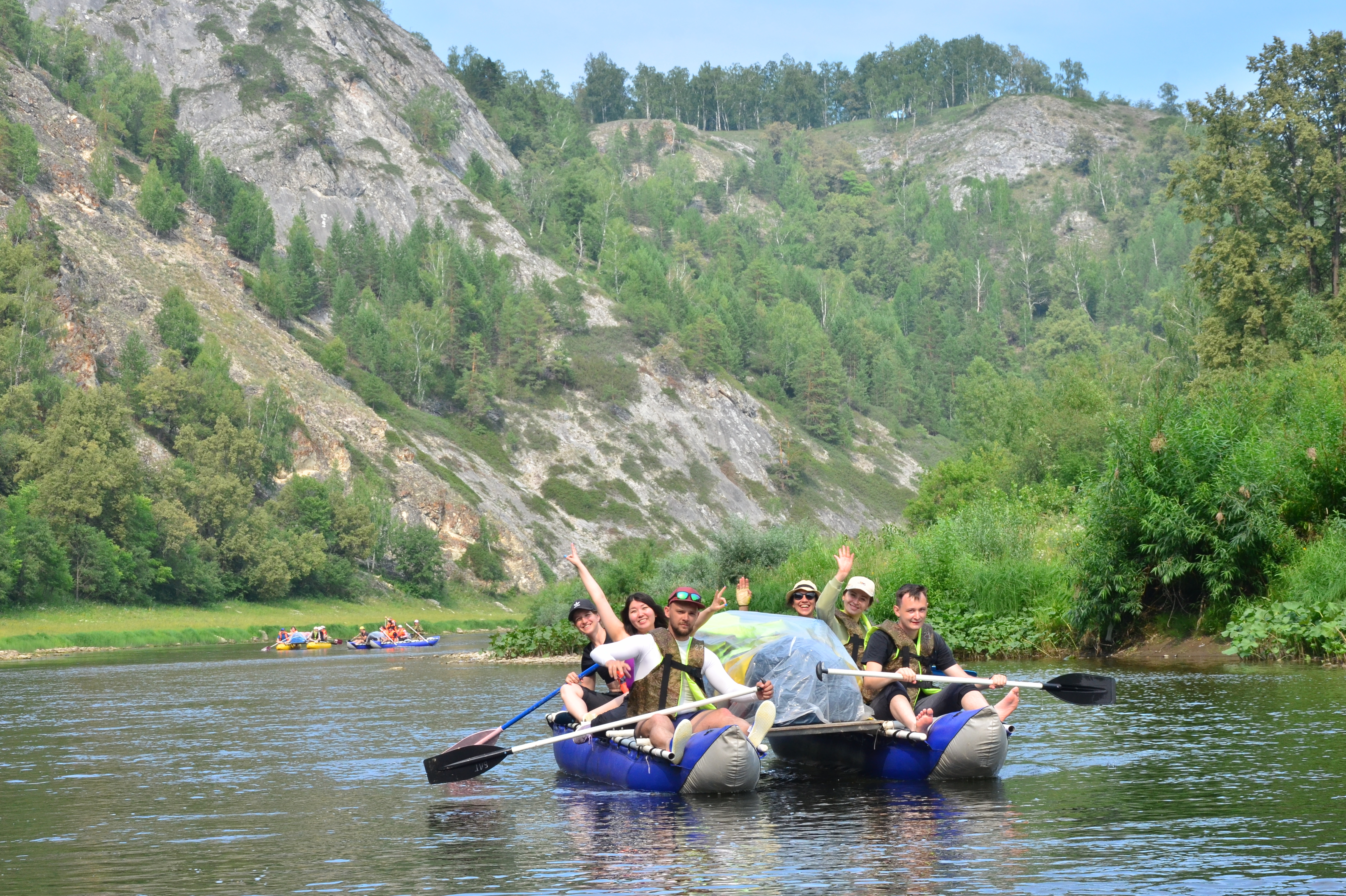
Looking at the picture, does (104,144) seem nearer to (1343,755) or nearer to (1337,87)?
Result: (1337,87)

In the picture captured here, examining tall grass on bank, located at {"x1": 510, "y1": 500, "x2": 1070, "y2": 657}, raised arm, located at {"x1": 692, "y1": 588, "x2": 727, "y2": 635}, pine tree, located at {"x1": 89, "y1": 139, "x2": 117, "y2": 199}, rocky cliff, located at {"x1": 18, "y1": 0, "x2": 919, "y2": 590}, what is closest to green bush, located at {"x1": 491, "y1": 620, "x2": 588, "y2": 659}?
tall grass on bank, located at {"x1": 510, "y1": 500, "x2": 1070, "y2": 657}

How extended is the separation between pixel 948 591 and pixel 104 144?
113m

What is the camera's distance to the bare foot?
13.7 metres

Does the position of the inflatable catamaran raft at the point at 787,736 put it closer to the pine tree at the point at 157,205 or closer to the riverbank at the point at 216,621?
the riverbank at the point at 216,621

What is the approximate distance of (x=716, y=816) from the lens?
13414mm

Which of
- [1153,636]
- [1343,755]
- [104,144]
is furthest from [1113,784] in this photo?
[104,144]

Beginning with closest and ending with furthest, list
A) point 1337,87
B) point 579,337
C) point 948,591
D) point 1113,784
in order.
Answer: point 1113,784 < point 948,591 < point 1337,87 < point 579,337

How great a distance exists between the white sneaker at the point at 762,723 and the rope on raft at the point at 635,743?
946 millimetres

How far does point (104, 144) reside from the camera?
122 m

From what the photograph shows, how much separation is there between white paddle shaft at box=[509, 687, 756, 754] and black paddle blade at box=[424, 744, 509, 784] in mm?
434

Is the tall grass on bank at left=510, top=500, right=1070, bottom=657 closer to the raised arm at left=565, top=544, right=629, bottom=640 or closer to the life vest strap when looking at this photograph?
the raised arm at left=565, top=544, right=629, bottom=640

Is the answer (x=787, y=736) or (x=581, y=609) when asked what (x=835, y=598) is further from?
(x=581, y=609)

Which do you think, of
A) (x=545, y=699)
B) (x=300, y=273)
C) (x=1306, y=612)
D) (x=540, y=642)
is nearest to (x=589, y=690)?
(x=545, y=699)

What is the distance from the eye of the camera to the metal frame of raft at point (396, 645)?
207 ft
